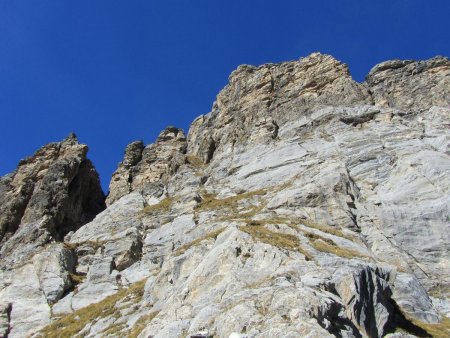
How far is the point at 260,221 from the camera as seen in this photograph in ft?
121

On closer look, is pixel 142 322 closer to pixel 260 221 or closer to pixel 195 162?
pixel 260 221

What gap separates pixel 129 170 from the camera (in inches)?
3617

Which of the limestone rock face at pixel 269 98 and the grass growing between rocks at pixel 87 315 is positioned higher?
the limestone rock face at pixel 269 98

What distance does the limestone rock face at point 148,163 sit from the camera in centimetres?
8519

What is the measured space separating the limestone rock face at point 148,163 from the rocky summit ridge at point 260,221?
0.36 meters

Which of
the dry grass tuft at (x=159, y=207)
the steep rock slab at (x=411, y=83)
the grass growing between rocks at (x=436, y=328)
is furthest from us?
the steep rock slab at (x=411, y=83)

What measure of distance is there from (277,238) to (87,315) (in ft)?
57.5

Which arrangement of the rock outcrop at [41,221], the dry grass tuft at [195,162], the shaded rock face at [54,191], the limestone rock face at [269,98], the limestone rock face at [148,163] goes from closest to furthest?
the rock outcrop at [41,221]
the shaded rock face at [54,191]
the limestone rock face at [269,98]
the dry grass tuft at [195,162]
the limestone rock face at [148,163]

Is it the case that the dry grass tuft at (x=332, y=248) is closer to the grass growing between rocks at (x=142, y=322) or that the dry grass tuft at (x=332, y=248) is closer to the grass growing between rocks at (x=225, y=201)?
the grass growing between rocks at (x=142, y=322)

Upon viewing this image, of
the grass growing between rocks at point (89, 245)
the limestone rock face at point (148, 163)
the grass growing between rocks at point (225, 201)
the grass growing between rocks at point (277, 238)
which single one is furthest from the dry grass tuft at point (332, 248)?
the limestone rock face at point (148, 163)

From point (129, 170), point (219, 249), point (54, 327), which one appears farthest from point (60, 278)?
point (129, 170)

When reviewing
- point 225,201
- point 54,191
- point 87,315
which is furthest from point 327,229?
point 54,191

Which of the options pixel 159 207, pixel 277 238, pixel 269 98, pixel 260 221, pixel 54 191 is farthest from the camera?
pixel 269 98

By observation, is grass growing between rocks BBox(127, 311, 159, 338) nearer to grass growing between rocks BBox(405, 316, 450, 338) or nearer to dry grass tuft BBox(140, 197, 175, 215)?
grass growing between rocks BBox(405, 316, 450, 338)
